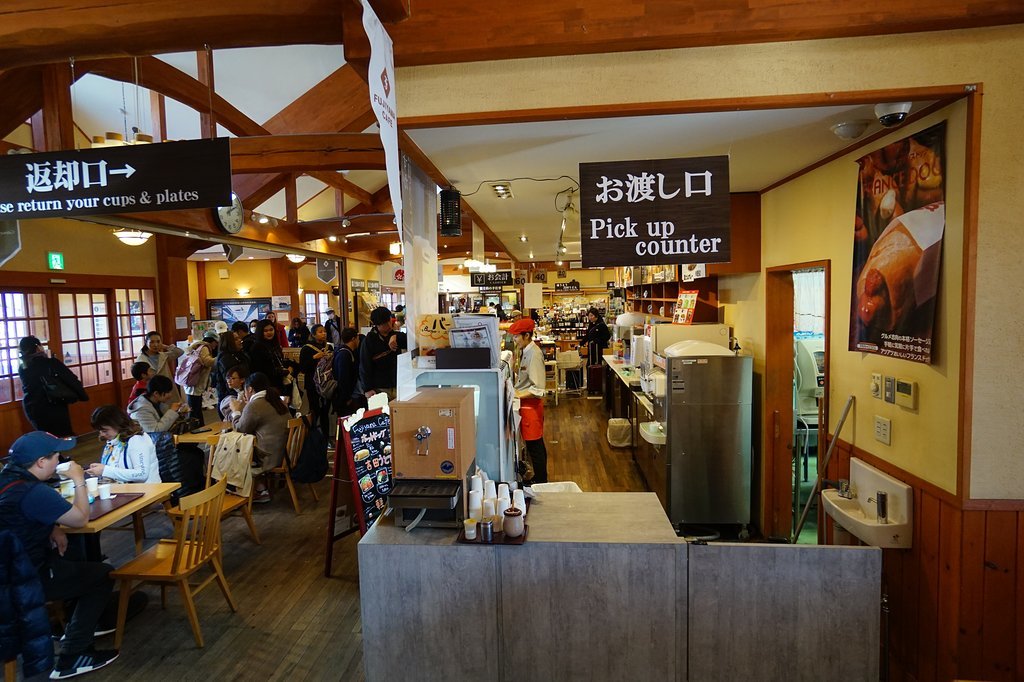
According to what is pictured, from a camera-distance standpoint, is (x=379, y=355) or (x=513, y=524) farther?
(x=379, y=355)

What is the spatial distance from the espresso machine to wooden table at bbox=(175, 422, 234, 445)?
8.88 ft

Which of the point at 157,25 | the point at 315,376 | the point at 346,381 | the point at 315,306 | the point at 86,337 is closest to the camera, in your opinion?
the point at 157,25

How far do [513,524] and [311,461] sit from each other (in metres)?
3.26

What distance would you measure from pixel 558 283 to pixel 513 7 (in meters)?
17.1

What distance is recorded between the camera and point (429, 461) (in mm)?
2334

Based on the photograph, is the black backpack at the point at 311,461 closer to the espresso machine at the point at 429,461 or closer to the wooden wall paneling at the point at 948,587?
the espresso machine at the point at 429,461

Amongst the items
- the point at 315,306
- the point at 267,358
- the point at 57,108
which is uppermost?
the point at 57,108

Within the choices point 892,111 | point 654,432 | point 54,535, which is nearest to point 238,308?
point 54,535

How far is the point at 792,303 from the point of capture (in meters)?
4.25

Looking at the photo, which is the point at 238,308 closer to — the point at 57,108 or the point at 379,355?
the point at 57,108

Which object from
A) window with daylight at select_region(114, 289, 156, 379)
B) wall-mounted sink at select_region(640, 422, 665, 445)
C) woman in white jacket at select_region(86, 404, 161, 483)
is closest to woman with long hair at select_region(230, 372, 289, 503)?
woman in white jacket at select_region(86, 404, 161, 483)

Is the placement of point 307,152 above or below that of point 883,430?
above

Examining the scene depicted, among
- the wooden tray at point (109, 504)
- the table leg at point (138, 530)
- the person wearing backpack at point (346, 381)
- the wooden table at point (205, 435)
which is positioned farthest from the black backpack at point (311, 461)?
the wooden tray at point (109, 504)

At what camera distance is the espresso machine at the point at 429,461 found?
229 cm
